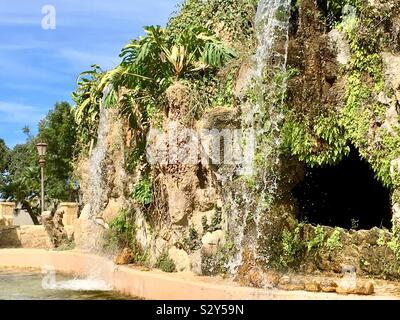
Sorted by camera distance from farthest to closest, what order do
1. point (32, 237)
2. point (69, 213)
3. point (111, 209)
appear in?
point (32, 237), point (69, 213), point (111, 209)

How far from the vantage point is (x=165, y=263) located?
11617mm

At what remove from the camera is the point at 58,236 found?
19203 millimetres

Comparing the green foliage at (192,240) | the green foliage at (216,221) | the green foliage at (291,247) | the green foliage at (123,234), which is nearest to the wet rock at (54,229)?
the green foliage at (123,234)

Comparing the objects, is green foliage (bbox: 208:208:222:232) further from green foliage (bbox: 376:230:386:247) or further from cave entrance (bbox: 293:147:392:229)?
green foliage (bbox: 376:230:386:247)

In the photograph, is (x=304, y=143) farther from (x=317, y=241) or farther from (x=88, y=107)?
(x=88, y=107)

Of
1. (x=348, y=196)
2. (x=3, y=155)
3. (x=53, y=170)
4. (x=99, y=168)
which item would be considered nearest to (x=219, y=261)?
(x=348, y=196)

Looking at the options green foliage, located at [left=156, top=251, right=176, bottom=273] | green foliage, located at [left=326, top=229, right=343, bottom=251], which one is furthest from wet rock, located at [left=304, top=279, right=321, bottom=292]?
green foliage, located at [left=156, top=251, right=176, bottom=273]

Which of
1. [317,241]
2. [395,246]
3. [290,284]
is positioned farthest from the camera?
[317,241]

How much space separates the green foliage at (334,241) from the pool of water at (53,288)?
3.33 m

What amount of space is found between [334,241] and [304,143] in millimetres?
1654

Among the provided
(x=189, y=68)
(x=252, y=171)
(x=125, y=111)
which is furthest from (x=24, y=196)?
(x=252, y=171)

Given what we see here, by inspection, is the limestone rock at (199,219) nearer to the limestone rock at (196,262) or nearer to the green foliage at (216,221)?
the green foliage at (216,221)

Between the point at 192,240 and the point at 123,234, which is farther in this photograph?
the point at 123,234
